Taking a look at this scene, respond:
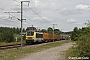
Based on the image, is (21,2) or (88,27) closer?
(88,27)

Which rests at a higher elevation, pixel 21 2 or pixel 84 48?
pixel 21 2

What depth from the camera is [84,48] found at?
13.9m

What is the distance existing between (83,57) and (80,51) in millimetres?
430

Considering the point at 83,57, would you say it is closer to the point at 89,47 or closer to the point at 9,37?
the point at 89,47

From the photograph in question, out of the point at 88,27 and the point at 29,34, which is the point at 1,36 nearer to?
the point at 29,34

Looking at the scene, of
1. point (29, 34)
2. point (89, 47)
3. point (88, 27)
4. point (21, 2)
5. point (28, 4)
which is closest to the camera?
point (89, 47)

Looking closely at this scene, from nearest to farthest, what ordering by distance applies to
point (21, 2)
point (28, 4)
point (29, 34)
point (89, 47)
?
1. point (89, 47)
2. point (21, 2)
3. point (28, 4)
4. point (29, 34)

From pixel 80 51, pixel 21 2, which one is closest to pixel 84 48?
pixel 80 51

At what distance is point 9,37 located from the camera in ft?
232

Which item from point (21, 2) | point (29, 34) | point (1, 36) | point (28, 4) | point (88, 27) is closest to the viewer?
point (88, 27)

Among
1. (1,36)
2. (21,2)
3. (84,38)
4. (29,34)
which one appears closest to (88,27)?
(84,38)

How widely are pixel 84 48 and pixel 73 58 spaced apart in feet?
4.14

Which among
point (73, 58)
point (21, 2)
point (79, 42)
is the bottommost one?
point (73, 58)

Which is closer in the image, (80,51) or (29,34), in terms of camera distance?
(80,51)
